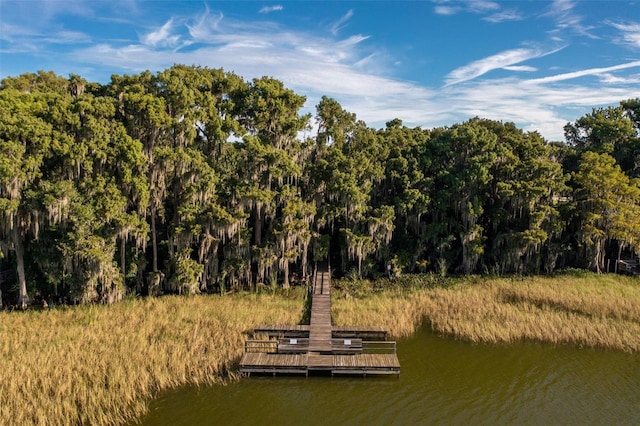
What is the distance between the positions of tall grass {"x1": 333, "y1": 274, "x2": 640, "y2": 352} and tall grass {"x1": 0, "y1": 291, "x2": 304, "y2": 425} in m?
5.05

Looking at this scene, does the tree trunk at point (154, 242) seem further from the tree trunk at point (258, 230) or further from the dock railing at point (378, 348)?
the dock railing at point (378, 348)

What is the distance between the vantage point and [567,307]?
893 inches

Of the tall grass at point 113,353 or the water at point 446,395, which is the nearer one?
the tall grass at point 113,353

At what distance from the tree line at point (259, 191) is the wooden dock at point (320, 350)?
7.99m

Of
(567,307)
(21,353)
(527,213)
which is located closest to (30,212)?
(21,353)

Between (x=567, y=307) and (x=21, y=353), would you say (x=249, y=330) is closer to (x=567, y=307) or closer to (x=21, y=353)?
(x=21, y=353)

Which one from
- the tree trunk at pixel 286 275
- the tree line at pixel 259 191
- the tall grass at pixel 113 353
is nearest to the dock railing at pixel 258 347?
the tall grass at pixel 113 353

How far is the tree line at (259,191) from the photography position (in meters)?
22.3

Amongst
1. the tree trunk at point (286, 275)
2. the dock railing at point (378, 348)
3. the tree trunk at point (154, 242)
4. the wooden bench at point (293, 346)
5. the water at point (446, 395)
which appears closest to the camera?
the water at point (446, 395)

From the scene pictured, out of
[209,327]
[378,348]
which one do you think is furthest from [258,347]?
[378,348]

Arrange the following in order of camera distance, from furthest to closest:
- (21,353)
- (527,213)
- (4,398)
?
(527,213), (21,353), (4,398)

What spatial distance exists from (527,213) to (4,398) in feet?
102

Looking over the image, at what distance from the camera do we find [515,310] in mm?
22359

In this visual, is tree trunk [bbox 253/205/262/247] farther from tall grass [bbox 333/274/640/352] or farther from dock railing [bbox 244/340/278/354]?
dock railing [bbox 244/340/278/354]
